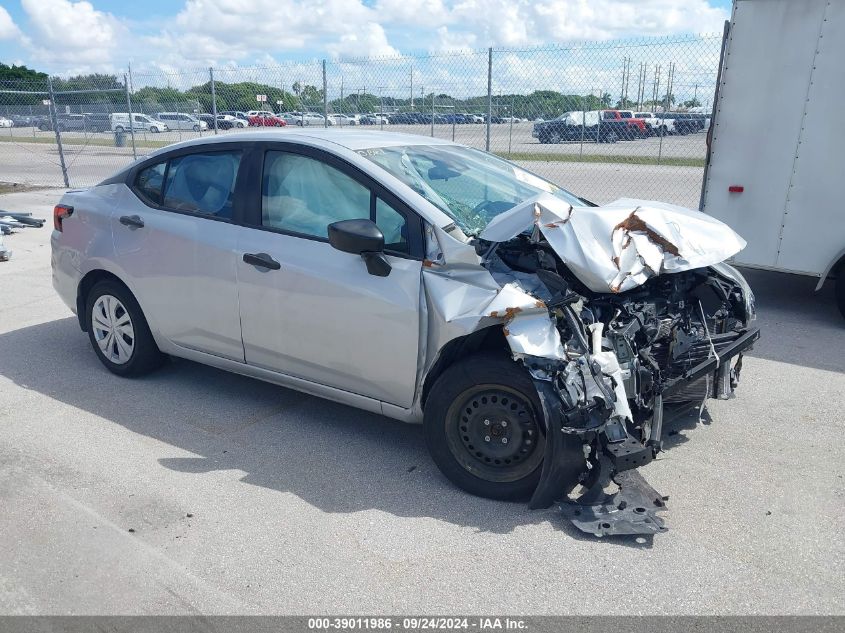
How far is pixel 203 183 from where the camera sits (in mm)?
4789

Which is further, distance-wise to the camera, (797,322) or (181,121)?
(181,121)

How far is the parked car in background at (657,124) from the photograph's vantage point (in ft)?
40.0

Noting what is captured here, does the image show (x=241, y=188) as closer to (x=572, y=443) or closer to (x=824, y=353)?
(x=572, y=443)

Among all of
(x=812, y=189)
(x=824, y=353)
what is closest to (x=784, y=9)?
(x=812, y=189)

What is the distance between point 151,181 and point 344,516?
9.36 feet

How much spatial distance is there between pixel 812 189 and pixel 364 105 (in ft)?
27.1

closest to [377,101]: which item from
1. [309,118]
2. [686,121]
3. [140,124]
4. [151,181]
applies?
[309,118]

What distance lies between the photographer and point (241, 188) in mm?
4531

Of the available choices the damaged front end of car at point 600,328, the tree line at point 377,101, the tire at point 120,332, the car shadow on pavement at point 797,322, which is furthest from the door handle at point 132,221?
the tree line at point 377,101

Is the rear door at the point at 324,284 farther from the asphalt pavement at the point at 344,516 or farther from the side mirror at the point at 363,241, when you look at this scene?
the asphalt pavement at the point at 344,516

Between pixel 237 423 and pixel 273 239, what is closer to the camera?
pixel 273 239

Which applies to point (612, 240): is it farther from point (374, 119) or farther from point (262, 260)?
point (374, 119)

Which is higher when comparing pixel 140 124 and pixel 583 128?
pixel 583 128

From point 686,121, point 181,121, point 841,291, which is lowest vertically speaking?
point 841,291
